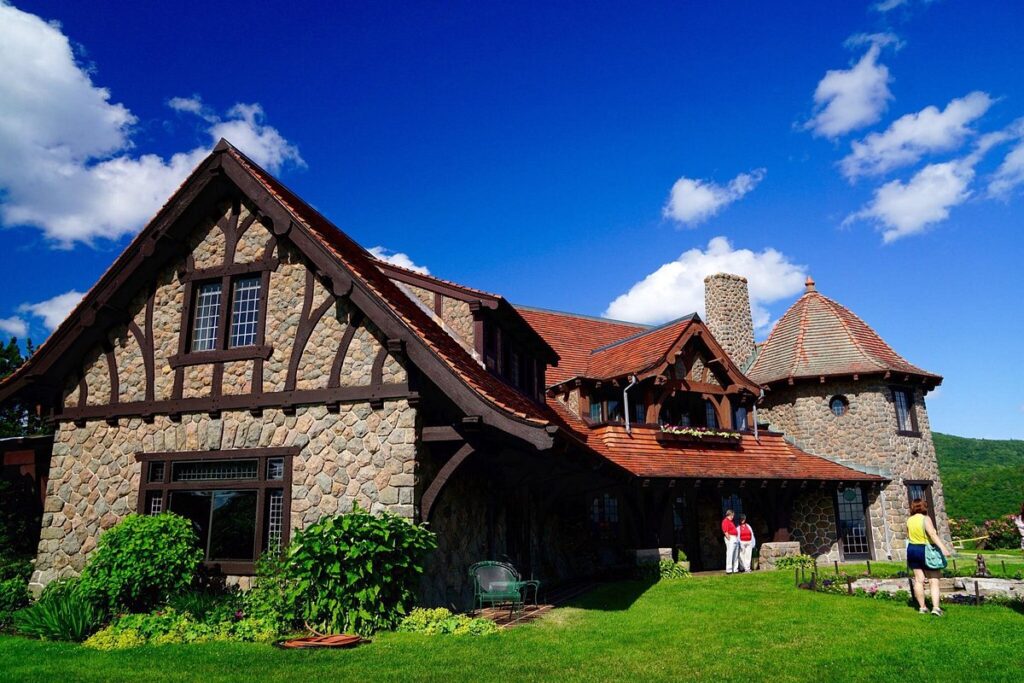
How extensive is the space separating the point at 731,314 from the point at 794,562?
12195 mm

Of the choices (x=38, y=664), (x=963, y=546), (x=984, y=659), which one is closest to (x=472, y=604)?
(x=38, y=664)

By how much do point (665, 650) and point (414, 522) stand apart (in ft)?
12.4

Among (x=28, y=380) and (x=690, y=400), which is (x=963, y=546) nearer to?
(x=690, y=400)

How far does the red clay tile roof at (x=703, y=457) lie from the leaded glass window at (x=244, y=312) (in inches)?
331

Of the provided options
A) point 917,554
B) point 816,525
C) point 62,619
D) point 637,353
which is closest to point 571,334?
point 637,353

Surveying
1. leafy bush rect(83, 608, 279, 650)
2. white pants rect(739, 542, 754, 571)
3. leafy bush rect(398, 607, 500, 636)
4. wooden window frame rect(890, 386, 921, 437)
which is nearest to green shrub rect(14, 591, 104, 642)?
leafy bush rect(83, 608, 279, 650)

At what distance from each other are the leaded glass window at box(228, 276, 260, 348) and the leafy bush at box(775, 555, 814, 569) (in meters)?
14.9

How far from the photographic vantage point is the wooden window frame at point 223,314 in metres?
11.9

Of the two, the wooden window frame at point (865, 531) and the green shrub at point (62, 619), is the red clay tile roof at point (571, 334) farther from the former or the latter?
the green shrub at point (62, 619)

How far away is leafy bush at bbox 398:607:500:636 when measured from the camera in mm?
9297

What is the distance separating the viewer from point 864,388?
24.1 meters

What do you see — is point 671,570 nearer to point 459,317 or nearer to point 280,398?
point 459,317

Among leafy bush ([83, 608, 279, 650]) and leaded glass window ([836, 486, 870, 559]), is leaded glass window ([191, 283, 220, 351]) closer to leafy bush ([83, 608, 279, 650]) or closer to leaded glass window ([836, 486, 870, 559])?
leafy bush ([83, 608, 279, 650])

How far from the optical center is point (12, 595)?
11.3 metres
